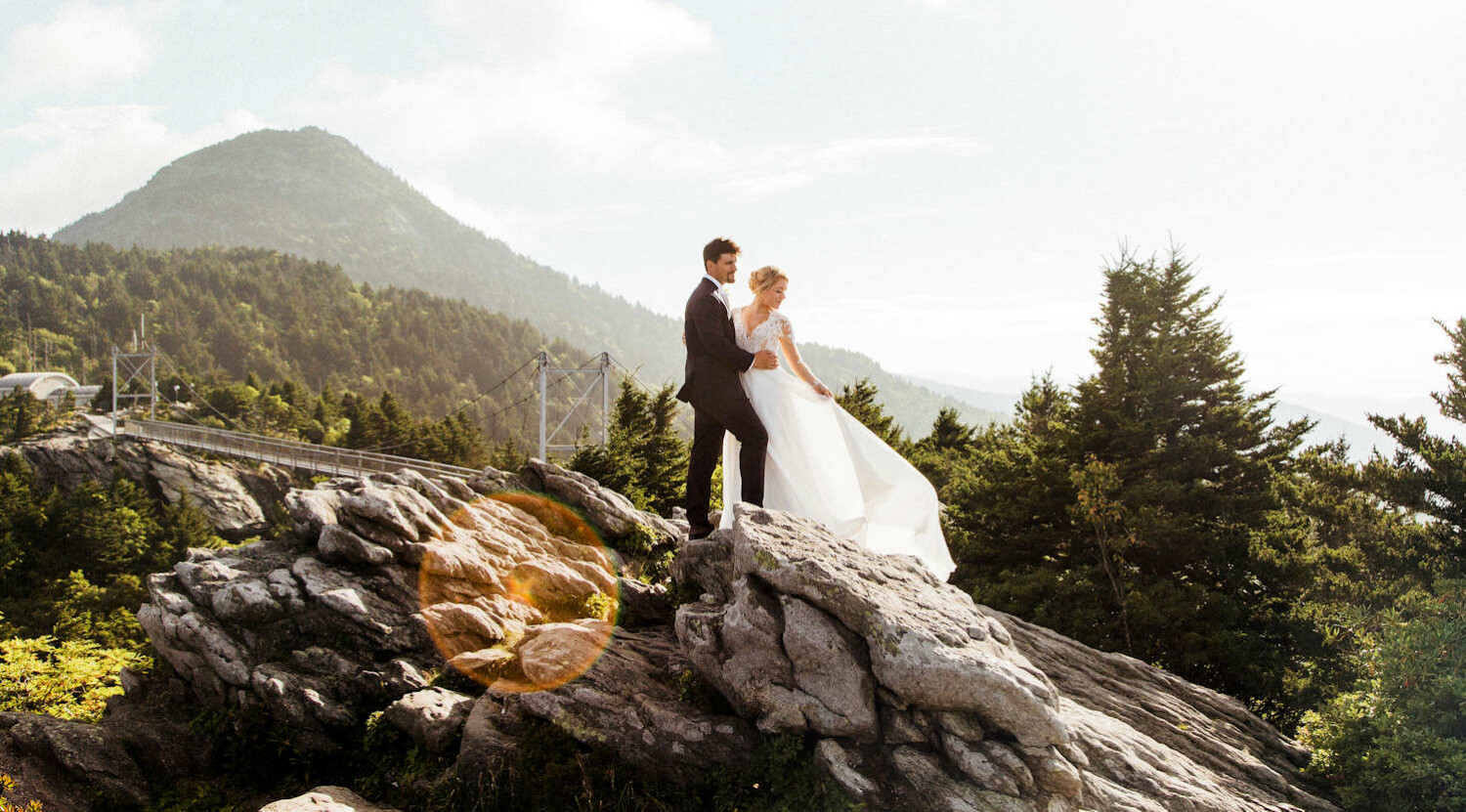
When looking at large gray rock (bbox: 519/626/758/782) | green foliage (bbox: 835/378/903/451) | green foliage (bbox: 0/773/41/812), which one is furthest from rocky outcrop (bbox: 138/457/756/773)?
green foliage (bbox: 835/378/903/451)

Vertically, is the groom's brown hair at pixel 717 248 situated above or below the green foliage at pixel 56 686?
above

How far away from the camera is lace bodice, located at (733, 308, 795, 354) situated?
24.5 feet

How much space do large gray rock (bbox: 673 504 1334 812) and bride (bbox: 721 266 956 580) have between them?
817 mm

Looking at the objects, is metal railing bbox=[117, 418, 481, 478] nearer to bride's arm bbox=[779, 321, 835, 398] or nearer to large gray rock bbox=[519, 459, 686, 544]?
large gray rock bbox=[519, 459, 686, 544]

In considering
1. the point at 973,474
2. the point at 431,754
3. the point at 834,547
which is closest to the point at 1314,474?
the point at 973,474

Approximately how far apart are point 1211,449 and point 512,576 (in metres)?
19.5

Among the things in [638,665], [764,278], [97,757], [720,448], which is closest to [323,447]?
[97,757]

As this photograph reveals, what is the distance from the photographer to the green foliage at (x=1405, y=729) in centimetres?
756

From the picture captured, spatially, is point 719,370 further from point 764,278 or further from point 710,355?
point 764,278

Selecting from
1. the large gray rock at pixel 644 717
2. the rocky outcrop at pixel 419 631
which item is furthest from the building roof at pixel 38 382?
the large gray rock at pixel 644 717

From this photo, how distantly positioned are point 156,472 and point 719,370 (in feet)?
213

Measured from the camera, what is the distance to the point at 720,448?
791cm

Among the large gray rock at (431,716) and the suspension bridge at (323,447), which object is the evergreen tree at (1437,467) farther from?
the suspension bridge at (323,447)

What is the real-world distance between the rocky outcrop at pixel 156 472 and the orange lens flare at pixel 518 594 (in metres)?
52.7
